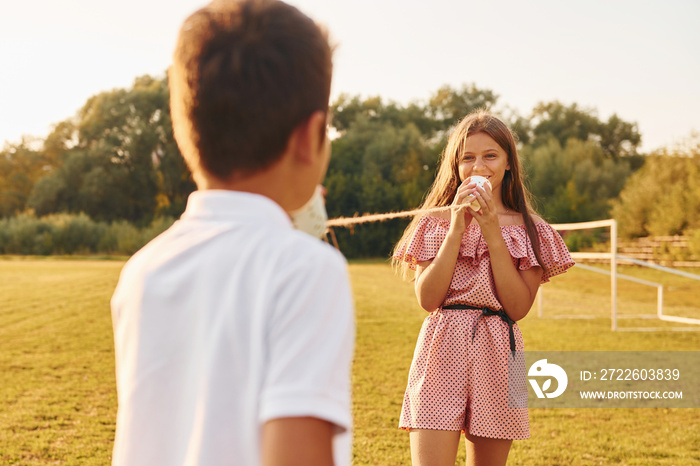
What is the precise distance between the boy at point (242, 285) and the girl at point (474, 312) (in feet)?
5.29

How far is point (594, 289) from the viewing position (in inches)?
770

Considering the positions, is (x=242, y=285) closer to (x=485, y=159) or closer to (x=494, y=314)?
(x=494, y=314)

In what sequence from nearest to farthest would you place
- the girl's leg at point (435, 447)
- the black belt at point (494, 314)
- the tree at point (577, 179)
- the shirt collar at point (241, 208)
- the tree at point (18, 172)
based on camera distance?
the shirt collar at point (241, 208) < the girl's leg at point (435, 447) < the black belt at point (494, 314) < the tree at point (577, 179) < the tree at point (18, 172)

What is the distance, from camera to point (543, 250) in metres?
2.68

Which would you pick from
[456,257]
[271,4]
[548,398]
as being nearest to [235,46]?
[271,4]

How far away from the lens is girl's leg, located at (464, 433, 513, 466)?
7.96ft

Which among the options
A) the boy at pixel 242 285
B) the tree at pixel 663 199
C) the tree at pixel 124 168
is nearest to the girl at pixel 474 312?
the boy at pixel 242 285

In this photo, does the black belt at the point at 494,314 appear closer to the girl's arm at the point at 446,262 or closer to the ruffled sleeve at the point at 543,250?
the girl's arm at the point at 446,262

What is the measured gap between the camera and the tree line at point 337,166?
4072cm

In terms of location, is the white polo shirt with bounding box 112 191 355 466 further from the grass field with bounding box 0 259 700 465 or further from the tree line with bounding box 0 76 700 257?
the tree line with bounding box 0 76 700 257

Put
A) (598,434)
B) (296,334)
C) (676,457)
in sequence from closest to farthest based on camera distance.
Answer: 1. (296,334)
2. (676,457)
3. (598,434)

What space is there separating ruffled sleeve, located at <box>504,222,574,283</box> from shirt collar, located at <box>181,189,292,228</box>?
186 centimetres

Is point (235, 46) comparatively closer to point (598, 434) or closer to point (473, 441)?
point (473, 441)

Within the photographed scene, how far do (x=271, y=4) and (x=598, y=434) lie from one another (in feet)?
17.4
